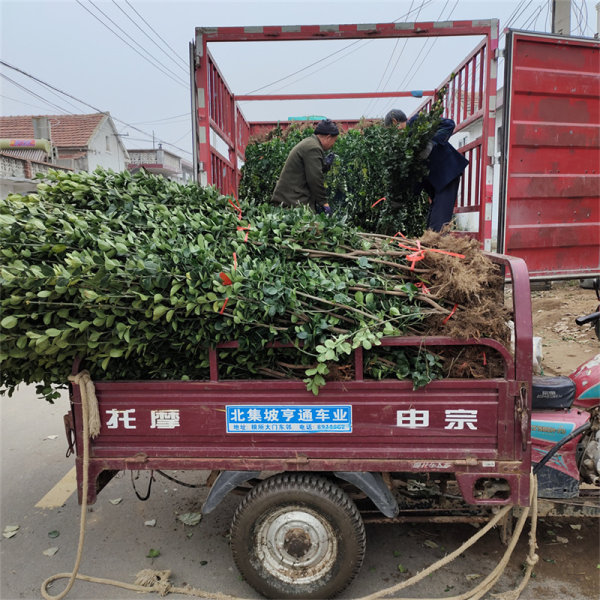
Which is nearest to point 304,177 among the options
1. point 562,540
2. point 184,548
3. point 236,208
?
point 236,208

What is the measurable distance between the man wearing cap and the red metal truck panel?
1625mm

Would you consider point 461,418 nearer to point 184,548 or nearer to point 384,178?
point 184,548

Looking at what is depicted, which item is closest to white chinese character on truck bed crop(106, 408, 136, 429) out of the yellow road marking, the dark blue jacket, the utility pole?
the yellow road marking

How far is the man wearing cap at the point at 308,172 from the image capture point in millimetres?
4738

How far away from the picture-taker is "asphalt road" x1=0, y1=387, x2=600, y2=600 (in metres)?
2.65

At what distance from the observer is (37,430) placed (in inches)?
190

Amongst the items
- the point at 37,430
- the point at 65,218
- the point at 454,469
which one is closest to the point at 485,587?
the point at 454,469

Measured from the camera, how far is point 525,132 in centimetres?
448

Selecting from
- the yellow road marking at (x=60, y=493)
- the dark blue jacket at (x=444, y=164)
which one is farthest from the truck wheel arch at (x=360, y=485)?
the dark blue jacket at (x=444, y=164)

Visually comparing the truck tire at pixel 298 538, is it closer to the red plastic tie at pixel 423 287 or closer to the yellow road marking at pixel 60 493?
the red plastic tie at pixel 423 287

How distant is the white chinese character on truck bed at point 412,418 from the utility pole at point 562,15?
10.6 meters

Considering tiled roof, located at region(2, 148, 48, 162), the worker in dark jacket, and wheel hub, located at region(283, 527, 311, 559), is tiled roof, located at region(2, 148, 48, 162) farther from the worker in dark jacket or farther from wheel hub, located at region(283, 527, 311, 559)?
wheel hub, located at region(283, 527, 311, 559)

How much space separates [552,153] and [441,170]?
101cm

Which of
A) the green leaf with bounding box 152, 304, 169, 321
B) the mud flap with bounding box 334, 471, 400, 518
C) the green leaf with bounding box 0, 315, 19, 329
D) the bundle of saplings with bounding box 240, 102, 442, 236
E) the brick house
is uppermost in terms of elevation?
the brick house
